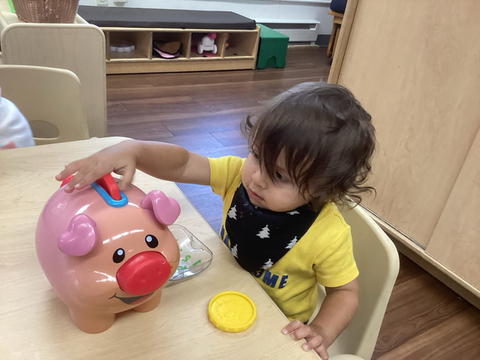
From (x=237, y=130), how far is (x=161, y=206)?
206 cm

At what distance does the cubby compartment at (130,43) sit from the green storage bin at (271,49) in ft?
3.37

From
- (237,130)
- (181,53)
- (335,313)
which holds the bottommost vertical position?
(237,130)

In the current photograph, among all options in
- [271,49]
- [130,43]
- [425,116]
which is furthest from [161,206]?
[271,49]

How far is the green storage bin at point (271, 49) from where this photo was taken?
3623 mm

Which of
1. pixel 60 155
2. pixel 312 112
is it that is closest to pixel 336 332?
pixel 312 112

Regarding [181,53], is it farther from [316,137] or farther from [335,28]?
[316,137]

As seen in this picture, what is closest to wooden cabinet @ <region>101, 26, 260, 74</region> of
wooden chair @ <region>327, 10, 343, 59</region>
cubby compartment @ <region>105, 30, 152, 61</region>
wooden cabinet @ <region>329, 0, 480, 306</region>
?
cubby compartment @ <region>105, 30, 152, 61</region>

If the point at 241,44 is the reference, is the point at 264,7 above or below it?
above

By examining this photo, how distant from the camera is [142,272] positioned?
0.42 m

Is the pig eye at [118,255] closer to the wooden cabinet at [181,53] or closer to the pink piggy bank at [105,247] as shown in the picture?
the pink piggy bank at [105,247]

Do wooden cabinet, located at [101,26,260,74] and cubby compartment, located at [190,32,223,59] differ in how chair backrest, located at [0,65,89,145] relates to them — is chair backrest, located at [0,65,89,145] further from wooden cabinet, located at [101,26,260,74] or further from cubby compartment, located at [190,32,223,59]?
cubby compartment, located at [190,32,223,59]

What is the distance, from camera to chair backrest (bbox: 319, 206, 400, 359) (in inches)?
26.6

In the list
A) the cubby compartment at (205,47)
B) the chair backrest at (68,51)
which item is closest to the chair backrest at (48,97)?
the chair backrest at (68,51)

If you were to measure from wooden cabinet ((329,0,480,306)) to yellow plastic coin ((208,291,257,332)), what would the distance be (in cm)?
103
